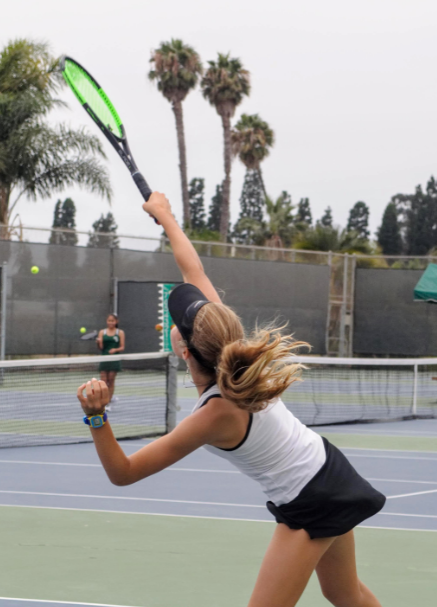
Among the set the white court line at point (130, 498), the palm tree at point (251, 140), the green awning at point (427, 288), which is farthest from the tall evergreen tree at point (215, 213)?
the white court line at point (130, 498)

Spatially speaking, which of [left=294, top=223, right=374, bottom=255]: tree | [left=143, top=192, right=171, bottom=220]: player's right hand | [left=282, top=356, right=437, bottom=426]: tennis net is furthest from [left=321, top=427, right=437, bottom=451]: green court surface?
[left=294, top=223, right=374, bottom=255]: tree

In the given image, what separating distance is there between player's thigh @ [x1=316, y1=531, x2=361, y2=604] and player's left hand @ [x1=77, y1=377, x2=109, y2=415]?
883 millimetres

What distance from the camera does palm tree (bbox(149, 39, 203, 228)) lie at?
108ft

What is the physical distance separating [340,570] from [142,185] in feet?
5.83

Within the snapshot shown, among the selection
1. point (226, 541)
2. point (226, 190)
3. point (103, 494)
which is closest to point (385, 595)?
point (226, 541)

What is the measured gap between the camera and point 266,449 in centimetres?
263

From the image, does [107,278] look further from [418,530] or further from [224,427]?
[224,427]

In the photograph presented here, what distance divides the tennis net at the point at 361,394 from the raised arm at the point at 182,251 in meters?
7.90

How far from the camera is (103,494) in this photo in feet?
23.0

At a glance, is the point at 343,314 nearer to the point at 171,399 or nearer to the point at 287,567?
the point at 171,399

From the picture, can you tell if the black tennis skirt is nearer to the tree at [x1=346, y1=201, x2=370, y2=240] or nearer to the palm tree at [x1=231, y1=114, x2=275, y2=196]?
the palm tree at [x1=231, y1=114, x2=275, y2=196]

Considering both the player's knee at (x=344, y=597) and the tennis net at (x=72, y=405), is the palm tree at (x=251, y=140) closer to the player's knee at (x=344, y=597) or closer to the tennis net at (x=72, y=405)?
the tennis net at (x=72, y=405)

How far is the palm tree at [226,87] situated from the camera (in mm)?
34531

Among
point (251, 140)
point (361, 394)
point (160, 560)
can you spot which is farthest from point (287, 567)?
point (251, 140)
